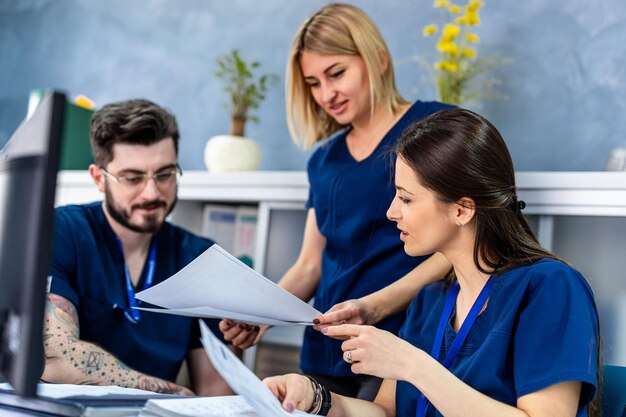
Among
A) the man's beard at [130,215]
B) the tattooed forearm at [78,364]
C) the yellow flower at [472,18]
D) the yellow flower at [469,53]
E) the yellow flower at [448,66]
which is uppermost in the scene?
the yellow flower at [472,18]

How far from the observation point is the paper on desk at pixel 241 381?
0.92 meters

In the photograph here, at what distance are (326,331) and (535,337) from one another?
326 mm

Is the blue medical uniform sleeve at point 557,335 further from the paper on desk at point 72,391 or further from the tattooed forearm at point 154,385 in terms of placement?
the tattooed forearm at point 154,385

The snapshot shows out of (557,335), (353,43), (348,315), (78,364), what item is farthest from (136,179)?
(557,335)

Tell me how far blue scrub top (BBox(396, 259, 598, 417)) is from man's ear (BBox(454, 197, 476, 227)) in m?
0.11

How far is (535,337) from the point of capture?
1.11m

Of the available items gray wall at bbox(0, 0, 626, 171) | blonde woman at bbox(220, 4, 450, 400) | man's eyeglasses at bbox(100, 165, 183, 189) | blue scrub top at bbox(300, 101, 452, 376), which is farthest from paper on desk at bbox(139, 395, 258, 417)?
gray wall at bbox(0, 0, 626, 171)

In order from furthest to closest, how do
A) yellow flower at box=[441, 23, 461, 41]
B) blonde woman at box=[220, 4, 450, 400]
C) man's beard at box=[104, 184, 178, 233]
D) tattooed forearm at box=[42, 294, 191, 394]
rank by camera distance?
yellow flower at box=[441, 23, 461, 41] < man's beard at box=[104, 184, 178, 233] < blonde woman at box=[220, 4, 450, 400] < tattooed forearm at box=[42, 294, 191, 394]

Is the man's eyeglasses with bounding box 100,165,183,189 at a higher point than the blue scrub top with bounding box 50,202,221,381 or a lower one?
higher

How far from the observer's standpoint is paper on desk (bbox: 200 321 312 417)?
3.00 feet

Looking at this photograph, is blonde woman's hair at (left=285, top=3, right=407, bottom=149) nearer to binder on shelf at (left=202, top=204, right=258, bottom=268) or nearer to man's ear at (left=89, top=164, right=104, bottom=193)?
man's ear at (left=89, top=164, right=104, bottom=193)

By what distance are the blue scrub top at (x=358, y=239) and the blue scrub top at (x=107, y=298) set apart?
0.34 metres

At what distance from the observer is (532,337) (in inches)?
44.0

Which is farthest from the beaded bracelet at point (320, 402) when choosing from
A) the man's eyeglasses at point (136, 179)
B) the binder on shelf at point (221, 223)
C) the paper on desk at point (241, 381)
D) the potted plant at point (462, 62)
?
the binder on shelf at point (221, 223)
